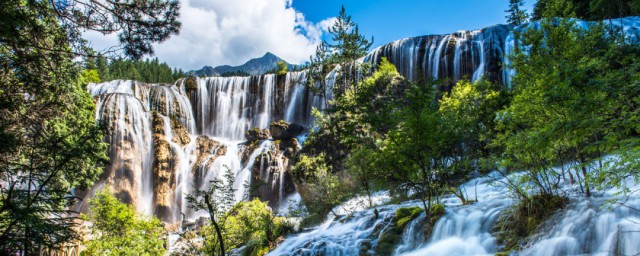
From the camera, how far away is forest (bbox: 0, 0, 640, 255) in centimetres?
428

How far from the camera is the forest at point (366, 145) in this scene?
4277mm

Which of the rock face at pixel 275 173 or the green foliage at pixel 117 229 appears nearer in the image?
the green foliage at pixel 117 229

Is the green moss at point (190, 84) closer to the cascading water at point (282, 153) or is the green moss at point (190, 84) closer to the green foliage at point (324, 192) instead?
the cascading water at point (282, 153)

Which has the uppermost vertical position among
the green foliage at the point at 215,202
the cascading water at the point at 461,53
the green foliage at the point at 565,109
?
the cascading water at the point at 461,53

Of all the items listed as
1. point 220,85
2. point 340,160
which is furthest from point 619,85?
point 220,85

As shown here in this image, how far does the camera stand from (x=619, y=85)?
4703 millimetres

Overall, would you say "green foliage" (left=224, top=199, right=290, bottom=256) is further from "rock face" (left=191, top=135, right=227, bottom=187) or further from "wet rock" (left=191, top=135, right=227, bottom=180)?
"wet rock" (left=191, top=135, right=227, bottom=180)

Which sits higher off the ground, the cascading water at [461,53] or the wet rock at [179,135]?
the cascading water at [461,53]

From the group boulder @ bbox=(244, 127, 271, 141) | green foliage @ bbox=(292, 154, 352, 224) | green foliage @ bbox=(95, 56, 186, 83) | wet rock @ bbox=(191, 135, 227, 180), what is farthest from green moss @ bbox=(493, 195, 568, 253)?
green foliage @ bbox=(95, 56, 186, 83)

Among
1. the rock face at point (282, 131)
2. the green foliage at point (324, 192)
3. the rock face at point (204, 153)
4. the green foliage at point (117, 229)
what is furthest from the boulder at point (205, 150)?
the green foliage at point (117, 229)

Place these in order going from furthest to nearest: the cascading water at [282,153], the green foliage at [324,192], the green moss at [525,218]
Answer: the green foliage at [324,192], the green moss at [525,218], the cascading water at [282,153]

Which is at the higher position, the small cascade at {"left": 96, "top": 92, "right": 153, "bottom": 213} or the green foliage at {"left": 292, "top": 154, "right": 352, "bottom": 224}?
the small cascade at {"left": 96, "top": 92, "right": 153, "bottom": 213}

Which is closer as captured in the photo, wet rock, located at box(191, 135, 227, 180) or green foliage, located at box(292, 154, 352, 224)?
green foliage, located at box(292, 154, 352, 224)

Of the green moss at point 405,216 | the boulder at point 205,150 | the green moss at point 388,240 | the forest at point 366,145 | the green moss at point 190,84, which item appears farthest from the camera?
the green moss at point 190,84
